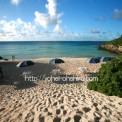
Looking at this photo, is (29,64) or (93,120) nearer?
(93,120)

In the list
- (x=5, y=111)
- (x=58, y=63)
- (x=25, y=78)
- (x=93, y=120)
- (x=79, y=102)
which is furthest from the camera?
(x=58, y=63)

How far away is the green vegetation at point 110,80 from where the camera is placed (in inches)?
435

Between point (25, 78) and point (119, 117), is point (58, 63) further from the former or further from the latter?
point (119, 117)

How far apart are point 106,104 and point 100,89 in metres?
3.19

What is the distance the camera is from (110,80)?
38.4ft

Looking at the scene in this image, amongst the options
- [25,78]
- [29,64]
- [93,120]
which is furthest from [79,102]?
[29,64]

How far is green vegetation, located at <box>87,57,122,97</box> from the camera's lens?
435 inches

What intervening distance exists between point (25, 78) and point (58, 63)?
11.2 metres

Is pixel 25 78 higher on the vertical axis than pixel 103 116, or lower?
lower

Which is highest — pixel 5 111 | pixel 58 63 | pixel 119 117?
pixel 119 117

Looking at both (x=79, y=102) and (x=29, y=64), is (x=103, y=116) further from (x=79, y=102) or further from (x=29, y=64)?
(x=29, y=64)

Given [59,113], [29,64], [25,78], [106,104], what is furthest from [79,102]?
[29,64]

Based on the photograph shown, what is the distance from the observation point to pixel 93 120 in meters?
6.75

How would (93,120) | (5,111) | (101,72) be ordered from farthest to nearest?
(101,72) < (5,111) < (93,120)
